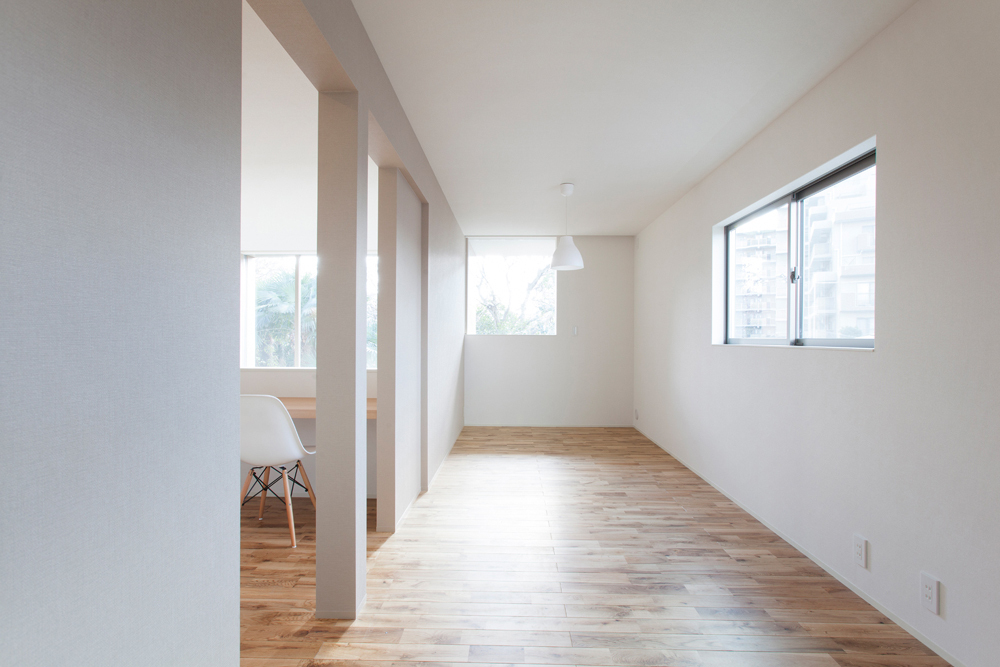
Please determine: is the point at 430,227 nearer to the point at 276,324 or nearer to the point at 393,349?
the point at 393,349

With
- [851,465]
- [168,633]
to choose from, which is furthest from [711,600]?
[168,633]

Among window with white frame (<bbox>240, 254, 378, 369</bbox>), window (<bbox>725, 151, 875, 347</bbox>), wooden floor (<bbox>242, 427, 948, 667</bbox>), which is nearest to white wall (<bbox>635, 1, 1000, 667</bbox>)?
window (<bbox>725, 151, 875, 347</bbox>)

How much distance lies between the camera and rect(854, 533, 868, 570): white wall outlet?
2.15 meters

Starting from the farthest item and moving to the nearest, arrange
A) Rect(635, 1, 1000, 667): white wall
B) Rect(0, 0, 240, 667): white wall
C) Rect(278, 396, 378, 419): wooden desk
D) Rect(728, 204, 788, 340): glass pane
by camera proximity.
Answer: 1. Rect(278, 396, 378, 419): wooden desk
2. Rect(728, 204, 788, 340): glass pane
3. Rect(635, 1, 1000, 667): white wall
4. Rect(0, 0, 240, 667): white wall

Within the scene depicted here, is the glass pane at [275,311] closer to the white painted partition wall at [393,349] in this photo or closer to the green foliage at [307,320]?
the green foliage at [307,320]

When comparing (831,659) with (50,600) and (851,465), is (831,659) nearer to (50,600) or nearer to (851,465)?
(851,465)

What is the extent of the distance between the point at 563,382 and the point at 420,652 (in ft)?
15.9

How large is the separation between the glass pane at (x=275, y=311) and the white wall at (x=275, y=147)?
0.24 metres

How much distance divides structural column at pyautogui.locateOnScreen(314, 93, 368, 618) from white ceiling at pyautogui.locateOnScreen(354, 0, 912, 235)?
50 cm

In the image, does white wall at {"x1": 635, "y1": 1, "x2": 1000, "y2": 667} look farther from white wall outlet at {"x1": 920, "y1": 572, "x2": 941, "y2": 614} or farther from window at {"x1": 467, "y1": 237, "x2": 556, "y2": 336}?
window at {"x1": 467, "y1": 237, "x2": 556, "y2": 336}

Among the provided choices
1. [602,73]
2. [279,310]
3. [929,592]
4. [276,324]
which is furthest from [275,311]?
[929,592]

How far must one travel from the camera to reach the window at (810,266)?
2336 millimetres

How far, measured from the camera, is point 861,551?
2.18 m

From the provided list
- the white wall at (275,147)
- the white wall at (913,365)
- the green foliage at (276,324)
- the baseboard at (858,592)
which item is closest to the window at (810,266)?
the white wall at (913,365)
